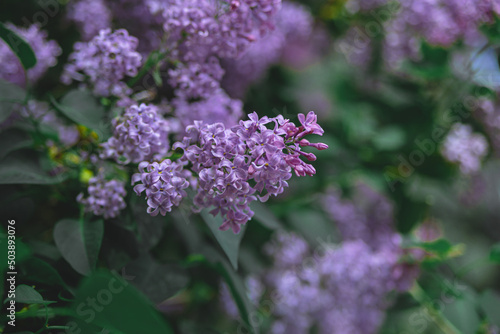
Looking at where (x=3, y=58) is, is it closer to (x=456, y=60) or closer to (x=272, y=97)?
(x=272, y=97)

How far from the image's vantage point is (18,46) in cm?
72

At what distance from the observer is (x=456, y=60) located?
1.56 meters

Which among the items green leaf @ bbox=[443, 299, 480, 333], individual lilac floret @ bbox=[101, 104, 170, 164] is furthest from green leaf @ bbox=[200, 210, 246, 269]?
green leaf @ bbox=[443, 299, 480, 333]

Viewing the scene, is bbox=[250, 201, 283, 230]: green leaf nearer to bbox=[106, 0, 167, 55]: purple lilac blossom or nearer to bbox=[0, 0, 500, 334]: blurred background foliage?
bbox=[0, 0, 500, 334]: blurred background foliage

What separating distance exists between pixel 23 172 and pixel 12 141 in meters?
0.12

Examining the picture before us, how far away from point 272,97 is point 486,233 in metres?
1.33

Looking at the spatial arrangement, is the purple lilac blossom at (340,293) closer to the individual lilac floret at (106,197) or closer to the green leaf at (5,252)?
the individual lilac floret at (106,197)

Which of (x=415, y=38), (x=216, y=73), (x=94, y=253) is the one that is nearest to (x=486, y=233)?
(x=415, y=38)

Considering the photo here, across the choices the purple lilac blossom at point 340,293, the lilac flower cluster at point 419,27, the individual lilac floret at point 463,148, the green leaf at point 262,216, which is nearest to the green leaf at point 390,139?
the individual lilac floret at point 463,148

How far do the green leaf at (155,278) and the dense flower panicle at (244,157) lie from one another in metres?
0.23

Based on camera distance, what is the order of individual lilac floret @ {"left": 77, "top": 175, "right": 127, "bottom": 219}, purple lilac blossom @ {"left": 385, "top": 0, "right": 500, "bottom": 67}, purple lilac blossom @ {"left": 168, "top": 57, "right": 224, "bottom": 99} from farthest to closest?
purple lilac blossom @ {"left": 385, "top": 0, "right": 500, "bottom": 67} → purple lilac blossom @ {"left": 168, "top": 57, "right": 224, "bottom": 99} → individual lilac floret @ {"left": 77, "top": 175, "right": 127, "bottom": 219}

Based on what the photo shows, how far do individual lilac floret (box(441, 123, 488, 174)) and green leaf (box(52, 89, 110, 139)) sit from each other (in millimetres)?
1034

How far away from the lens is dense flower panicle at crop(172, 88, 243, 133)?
0.83 meters

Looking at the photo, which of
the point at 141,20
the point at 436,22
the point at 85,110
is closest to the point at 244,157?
the point at 85,110
